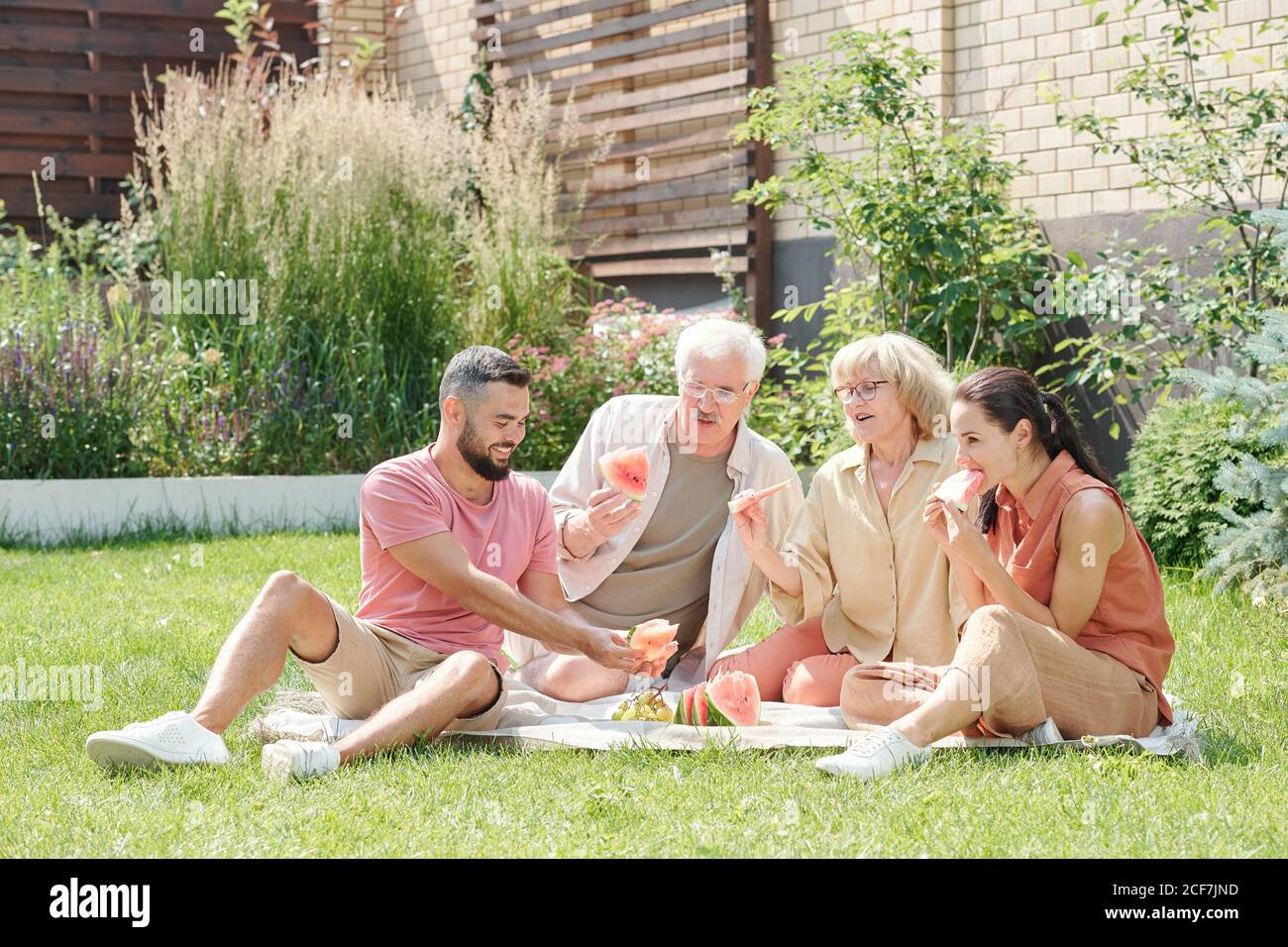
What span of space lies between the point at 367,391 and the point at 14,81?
18.2 ft

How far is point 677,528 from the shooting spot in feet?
17.2

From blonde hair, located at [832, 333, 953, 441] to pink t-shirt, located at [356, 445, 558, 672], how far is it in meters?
1.14

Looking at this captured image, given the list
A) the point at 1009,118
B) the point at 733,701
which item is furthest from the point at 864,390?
the point at 1009,118

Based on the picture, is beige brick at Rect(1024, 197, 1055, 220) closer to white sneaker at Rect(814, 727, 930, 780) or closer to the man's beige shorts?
white sneaker at Rect(814, 727, 930, 780)

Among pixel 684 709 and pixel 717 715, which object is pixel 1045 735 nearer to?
pixel 717 715

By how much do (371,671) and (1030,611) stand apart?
6.41 ft

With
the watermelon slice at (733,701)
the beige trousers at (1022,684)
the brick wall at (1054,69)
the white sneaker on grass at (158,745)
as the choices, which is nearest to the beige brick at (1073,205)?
the brick wall at (1054,69)

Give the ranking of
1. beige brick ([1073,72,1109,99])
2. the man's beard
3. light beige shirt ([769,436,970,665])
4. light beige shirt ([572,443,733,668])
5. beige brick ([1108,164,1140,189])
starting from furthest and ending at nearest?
1. beige brick ([1073,72,1109,99])
2. beige brick ([1108,164,1140,189])
3. light beige shirt ([572,443,733,668])
4. light beige shirt ([769,436,970,665])
5. the man's beard

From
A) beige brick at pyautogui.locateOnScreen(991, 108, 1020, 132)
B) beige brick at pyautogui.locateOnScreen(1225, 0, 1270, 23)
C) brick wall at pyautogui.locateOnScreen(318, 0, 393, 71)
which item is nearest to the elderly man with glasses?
beige brick at pyautogui.locateOnScreen(1225, 0, 1270, 23)

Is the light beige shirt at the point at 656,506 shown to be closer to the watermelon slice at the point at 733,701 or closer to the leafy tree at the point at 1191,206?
the watermelon slice at the point at 733,701

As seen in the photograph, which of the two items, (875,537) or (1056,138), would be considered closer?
(875,537)

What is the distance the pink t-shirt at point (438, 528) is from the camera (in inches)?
176

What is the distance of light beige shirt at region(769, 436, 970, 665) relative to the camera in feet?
15.3

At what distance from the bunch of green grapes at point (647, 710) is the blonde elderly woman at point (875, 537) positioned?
523 millimetres
